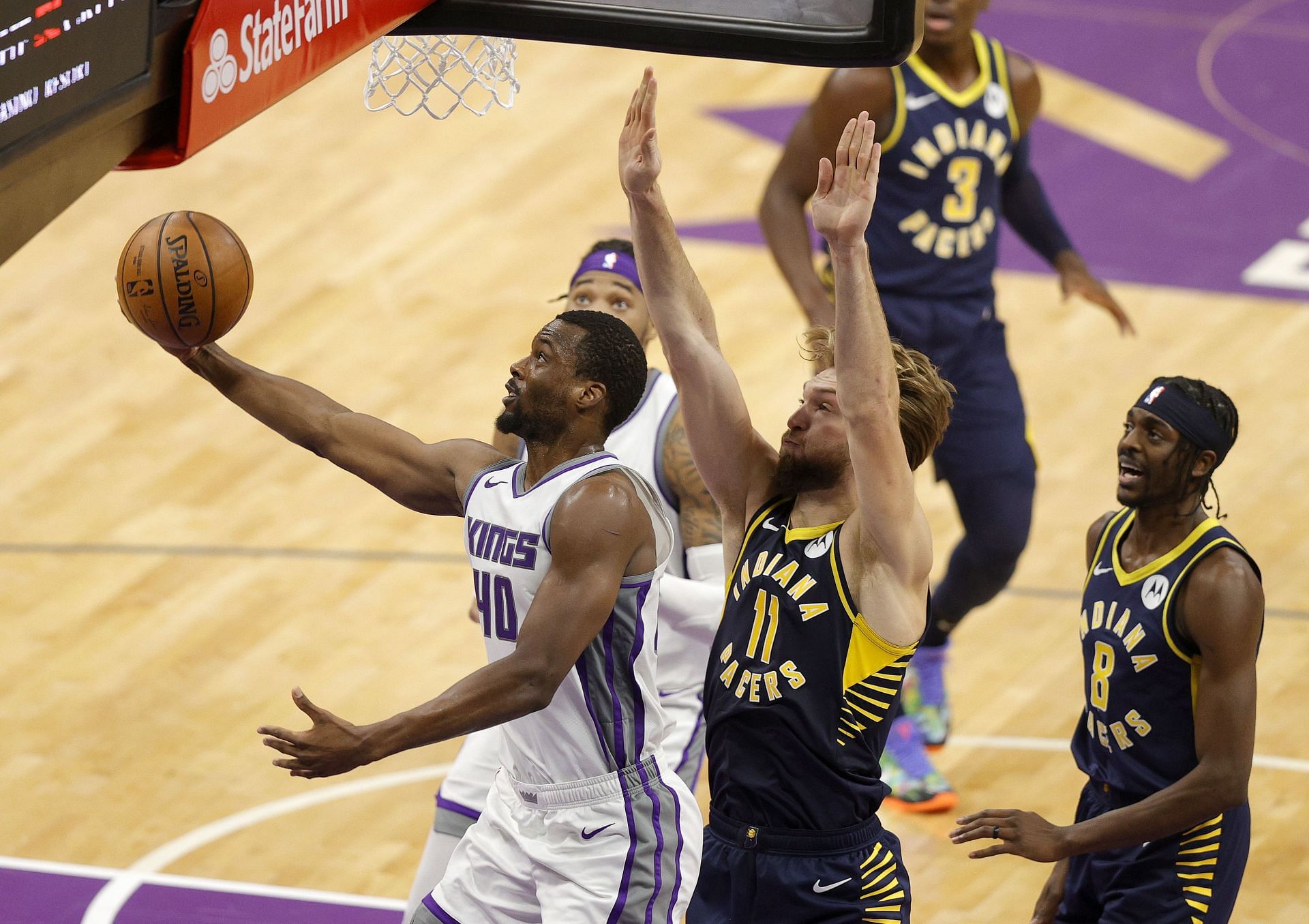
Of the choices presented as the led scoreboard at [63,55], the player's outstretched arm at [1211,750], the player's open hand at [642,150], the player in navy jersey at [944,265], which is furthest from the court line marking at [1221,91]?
the led scoreboard at [63,55]

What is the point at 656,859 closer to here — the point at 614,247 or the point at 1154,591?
the point at 1154,591

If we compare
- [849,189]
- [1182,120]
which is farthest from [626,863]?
[1182,120]

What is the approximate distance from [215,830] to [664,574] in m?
2.01

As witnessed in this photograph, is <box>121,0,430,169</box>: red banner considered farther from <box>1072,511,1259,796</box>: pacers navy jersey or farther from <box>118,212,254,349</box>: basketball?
<box>1072,511,1259,796</box>: pacers navy jersey

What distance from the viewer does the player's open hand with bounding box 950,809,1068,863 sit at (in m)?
4.27

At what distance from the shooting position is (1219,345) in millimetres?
9555

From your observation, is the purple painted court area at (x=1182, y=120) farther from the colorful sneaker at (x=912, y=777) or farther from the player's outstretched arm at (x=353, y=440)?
the player's outstretched arm at (x=353, y=440)

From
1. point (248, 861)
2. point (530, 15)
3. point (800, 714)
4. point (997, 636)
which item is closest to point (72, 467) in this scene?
point (248, 861)

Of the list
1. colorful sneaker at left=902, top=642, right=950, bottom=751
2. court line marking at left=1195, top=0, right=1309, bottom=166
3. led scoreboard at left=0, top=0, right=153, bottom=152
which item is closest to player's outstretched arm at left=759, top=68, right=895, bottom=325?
colorful sneaker at left=902, top=642, right=950, bottom=751

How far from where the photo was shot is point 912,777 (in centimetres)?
662

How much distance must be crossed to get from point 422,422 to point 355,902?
10.4 ft

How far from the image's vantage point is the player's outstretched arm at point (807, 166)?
6582 millimetres

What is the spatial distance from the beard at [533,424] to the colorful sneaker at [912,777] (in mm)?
2493

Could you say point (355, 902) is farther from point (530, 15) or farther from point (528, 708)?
point (530, 15)
